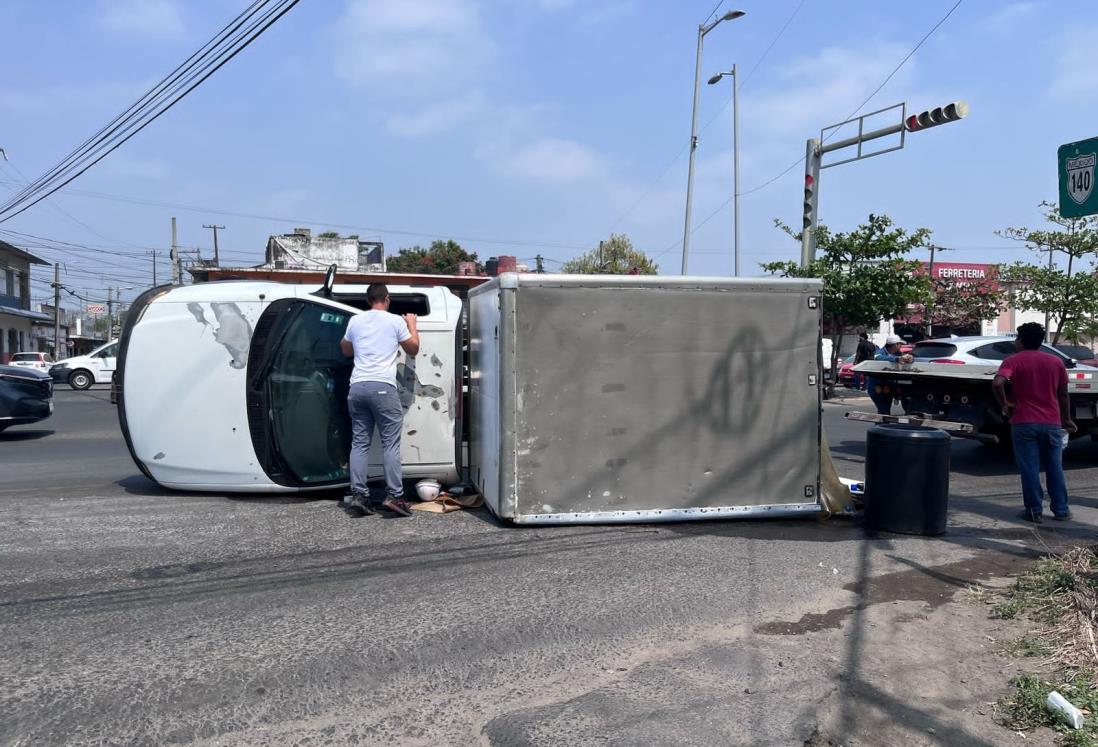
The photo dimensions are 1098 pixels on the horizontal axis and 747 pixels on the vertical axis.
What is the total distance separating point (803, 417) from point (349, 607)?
12.3ft

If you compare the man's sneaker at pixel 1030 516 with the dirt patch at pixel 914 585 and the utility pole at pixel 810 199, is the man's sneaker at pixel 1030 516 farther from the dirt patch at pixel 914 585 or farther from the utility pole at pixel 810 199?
the utility pole at pixel 810 199

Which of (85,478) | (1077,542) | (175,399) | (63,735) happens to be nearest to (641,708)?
(63,735)

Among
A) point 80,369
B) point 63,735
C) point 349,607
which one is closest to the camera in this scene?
point 63,735

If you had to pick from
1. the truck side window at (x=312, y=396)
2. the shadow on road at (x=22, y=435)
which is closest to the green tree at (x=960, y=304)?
the shadow on road at (x=22, y=435)

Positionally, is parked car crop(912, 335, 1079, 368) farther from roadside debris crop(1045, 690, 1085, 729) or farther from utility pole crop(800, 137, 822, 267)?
roadside debris crop(1045, 690, 1085, 729)

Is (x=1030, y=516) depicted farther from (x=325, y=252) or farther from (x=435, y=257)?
(x=435, y=257)

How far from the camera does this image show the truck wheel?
28892 mm

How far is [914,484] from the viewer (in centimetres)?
630

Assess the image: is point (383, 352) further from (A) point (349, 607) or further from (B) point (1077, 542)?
(B) point (1077, 542)

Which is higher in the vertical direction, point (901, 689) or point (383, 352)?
point (383, 352)

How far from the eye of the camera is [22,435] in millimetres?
14023

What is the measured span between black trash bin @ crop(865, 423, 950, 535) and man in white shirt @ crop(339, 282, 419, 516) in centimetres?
358

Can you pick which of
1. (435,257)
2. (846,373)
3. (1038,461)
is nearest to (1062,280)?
(846,373)

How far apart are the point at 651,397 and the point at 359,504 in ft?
7.81
